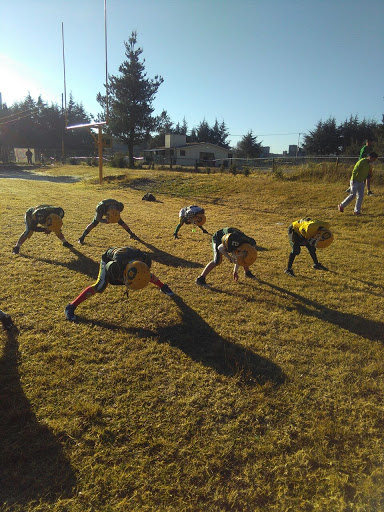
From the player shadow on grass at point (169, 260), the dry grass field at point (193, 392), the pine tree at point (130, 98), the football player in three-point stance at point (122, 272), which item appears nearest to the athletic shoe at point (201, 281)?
the dry grass field at point (193, 392)

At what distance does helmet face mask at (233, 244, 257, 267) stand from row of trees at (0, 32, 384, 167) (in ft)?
56.2

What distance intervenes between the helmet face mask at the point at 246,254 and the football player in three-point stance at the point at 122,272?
4.10 ft

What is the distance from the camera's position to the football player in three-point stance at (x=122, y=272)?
11.5 ft

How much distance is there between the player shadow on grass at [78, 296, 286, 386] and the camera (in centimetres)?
323

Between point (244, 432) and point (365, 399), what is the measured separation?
1.27m

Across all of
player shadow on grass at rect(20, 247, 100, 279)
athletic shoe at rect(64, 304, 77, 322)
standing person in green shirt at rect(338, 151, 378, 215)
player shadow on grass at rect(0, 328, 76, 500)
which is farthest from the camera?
standing person in green shirt at rect(338, 151, 378, 215)

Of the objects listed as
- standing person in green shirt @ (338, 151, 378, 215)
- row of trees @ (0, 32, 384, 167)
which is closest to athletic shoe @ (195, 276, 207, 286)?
standing person in green shirt @ (338, 151, 378, 215)

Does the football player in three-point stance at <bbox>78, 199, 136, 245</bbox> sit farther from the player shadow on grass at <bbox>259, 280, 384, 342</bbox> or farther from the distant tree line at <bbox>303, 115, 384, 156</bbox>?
the distant tree line at <bbox>303, 115, 384, 156</bbox>

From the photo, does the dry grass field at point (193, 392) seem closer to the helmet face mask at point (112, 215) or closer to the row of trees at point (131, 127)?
the helmet face mask at point (112, 215)

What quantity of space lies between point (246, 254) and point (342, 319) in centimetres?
Answer: 163

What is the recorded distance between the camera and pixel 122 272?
3744mm

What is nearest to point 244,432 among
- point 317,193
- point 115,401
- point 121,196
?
point 115,401

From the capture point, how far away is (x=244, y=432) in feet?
8.45

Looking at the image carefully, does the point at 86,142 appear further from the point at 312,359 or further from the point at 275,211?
the point at 312,359
